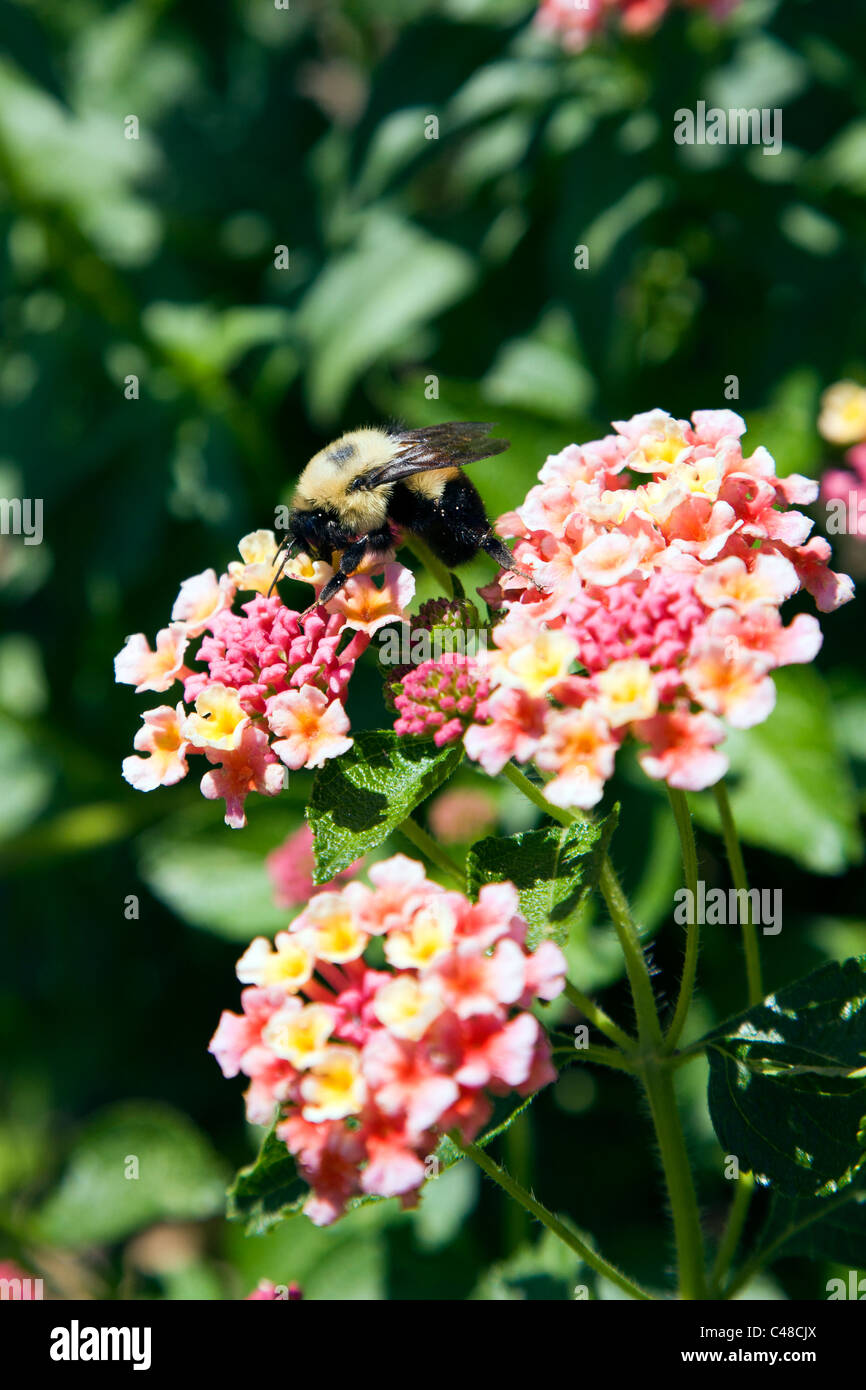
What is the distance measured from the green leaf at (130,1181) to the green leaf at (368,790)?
154 cm

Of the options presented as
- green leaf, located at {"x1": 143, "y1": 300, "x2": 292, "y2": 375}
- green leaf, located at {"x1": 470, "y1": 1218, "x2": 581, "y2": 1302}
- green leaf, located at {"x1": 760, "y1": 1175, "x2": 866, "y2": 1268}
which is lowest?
green leaf, located at {"x1": 470, "y1": 1218, "x2": 581, "y2": 1302}

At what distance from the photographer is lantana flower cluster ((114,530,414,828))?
4.87ft

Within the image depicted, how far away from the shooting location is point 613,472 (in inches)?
64.2

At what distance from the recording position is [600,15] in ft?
9.05

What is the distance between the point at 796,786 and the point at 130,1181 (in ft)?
5.51

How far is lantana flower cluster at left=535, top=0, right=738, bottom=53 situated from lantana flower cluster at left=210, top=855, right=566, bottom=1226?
2.21m

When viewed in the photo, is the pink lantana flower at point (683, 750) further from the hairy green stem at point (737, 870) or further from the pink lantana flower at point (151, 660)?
the pink lantana flower at point (151, 660)

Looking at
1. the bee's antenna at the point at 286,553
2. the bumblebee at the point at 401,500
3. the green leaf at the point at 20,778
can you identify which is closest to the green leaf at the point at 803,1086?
the bumblebee at the point at 401,500

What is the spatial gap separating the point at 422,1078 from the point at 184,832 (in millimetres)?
1543

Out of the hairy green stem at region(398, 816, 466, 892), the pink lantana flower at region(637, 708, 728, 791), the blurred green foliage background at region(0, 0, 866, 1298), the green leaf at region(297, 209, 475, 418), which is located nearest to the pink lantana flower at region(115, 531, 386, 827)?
the hairy green stem at region(398, 816, 466, 892)

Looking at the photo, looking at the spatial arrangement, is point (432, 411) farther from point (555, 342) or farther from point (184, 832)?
point (184, 832)

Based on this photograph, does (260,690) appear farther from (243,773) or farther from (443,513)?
(443,513)

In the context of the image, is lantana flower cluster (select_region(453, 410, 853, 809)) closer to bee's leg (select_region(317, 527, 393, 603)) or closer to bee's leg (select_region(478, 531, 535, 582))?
bee's leg (select_region(478, 531, 535, 582))
